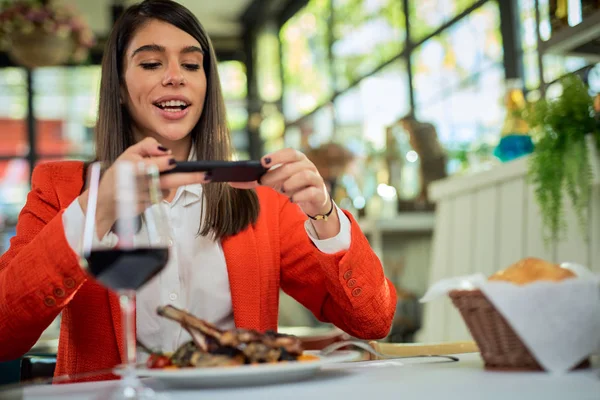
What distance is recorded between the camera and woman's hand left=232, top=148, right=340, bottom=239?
1093 millimetres

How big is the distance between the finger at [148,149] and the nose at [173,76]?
0.51 meters

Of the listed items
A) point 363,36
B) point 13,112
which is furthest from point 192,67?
point 13,112

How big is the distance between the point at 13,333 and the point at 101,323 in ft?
0.76

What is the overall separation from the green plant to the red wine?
139 cm

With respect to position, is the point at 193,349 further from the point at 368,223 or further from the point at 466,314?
the point at 368,223

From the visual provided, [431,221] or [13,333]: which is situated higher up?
[431,221]

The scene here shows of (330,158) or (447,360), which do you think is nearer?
(447,360)

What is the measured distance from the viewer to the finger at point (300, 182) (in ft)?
3.67

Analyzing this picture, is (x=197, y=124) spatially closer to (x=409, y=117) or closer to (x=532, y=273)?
(x=532, y=273)

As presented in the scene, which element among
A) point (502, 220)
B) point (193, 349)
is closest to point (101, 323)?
point (193, 349)

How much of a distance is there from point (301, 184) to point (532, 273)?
1.28ft

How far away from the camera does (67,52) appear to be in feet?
14.3

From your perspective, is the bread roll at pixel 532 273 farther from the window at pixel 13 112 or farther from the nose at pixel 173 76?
the window at pixel 13 112

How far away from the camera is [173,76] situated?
1509 millimetres
